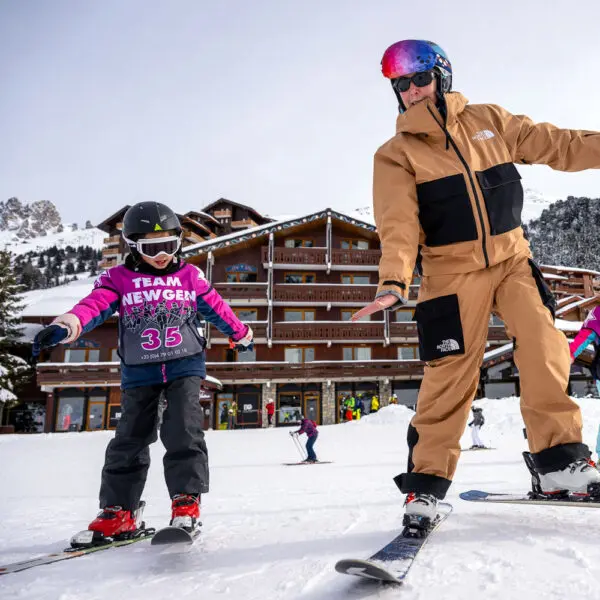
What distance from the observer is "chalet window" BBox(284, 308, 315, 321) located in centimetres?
2719

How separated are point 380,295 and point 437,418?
1.85 feet

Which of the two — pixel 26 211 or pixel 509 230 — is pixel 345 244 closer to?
pixel 509 230

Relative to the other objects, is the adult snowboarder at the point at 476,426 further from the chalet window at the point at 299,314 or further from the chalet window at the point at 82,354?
the chalet window at the point at 82,354

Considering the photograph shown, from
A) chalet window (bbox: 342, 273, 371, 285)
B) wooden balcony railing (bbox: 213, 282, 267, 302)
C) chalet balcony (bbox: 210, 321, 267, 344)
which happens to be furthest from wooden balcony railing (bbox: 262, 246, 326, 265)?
chalet balcony (bbox: 210, 321, 267, 344)

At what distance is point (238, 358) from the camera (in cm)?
2628

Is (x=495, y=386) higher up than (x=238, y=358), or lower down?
lower down

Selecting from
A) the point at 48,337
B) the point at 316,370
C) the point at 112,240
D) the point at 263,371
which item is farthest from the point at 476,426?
the point at 112,240

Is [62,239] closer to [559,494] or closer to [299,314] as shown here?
[299,314]

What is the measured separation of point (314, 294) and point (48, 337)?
25064mm

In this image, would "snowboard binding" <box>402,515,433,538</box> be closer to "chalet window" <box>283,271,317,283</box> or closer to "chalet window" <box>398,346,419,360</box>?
"chalet window" <box>398,346,419,360</box>

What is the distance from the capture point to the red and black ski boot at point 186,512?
1915 mm

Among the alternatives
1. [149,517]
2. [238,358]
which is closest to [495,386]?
[238,358]

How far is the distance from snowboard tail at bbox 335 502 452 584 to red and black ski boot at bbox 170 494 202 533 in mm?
829

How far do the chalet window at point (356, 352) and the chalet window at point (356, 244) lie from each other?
6.19 m
